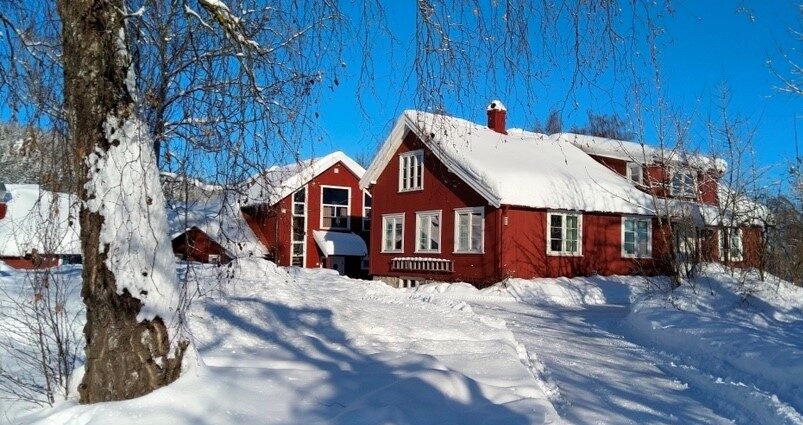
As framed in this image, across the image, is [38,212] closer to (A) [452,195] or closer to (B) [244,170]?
(B) [244,170]

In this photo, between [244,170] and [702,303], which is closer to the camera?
[244,170]

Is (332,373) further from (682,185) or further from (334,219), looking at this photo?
(334,219)

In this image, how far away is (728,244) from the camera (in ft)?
55.9

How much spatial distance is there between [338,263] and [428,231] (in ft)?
27.5

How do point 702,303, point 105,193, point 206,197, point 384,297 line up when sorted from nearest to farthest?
point 105,193 → point 206,197 → point 702,303 → point 384,297

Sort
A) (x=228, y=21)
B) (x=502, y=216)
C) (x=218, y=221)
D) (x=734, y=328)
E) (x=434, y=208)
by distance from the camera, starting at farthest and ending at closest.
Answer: (x=434, y=208) → (x=502, y=216) → (x=734, y=328) → (x=218, y=221) → (x=228, y=21)

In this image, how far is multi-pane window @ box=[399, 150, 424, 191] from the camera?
26.2 metres

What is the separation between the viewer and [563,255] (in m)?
23.8

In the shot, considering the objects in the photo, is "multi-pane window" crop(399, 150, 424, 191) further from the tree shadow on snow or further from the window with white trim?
the tree shadow on snow

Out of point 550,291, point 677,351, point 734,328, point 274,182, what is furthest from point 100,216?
point 550,291

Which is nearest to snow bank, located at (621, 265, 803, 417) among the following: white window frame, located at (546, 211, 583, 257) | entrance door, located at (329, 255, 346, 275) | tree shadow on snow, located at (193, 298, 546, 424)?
tree shadow on snow, located at (193, 298, 546, 424)

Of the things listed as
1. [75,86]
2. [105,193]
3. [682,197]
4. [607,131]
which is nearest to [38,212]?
[105,193]

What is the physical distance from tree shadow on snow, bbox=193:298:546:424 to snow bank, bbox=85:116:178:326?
48.3 inches

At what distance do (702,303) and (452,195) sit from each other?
1109 centimetres
